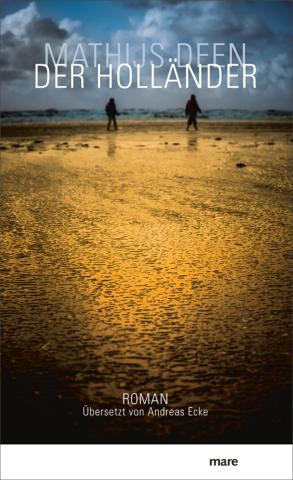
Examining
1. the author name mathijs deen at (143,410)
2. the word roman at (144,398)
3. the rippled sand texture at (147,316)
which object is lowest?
the author name mathijs deen at (143,410)

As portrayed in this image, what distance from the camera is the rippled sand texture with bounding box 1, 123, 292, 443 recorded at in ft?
7.49

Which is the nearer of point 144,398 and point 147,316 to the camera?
point 144,398

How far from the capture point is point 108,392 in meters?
2.46

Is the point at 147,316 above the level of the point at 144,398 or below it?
above

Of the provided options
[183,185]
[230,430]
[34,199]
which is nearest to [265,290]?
[230,430]

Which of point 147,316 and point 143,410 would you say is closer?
point 143,410

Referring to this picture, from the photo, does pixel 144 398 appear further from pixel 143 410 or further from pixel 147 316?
pixel 147 316

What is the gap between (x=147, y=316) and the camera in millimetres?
3303

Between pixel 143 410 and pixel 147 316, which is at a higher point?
pixel 147 316

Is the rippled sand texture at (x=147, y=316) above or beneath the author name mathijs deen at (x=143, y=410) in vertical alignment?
above

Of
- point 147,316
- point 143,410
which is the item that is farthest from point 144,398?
point 147,316

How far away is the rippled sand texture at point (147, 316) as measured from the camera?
89.9 inches

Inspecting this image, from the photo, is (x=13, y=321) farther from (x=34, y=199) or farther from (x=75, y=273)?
(x=34, y=199)

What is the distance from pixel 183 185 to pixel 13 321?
5713 millimetres
